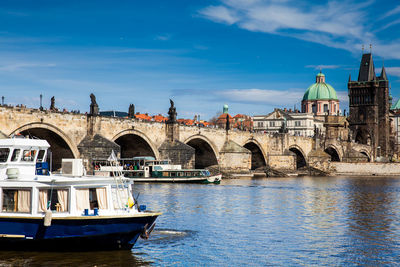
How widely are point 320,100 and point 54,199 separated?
144144 mm

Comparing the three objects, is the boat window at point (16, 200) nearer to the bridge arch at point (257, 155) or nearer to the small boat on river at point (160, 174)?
the small boat on river at point (160, 174)

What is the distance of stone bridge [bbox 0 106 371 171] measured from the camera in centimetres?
4581

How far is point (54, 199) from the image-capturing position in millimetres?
17672

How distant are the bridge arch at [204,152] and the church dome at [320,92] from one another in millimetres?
91143

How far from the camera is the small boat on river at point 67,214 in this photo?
17.3 meters

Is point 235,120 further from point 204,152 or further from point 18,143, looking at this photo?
point 18,143

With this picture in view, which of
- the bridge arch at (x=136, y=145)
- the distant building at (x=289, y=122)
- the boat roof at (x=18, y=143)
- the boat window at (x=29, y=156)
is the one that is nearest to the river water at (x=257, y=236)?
the boat window at (x=29, y=156)

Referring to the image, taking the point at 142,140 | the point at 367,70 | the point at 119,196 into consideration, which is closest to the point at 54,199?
the point at 119,196

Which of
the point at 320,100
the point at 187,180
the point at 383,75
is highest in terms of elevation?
the point at 383,75

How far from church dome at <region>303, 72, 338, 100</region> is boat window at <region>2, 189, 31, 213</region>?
145 meters

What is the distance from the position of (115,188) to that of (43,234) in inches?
101

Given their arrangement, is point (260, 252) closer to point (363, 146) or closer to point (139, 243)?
point (139, 243)

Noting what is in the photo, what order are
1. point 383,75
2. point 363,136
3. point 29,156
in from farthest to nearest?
point 383,75 → point 363,136 → point 29,156

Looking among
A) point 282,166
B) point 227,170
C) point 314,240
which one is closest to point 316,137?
point 282,166
